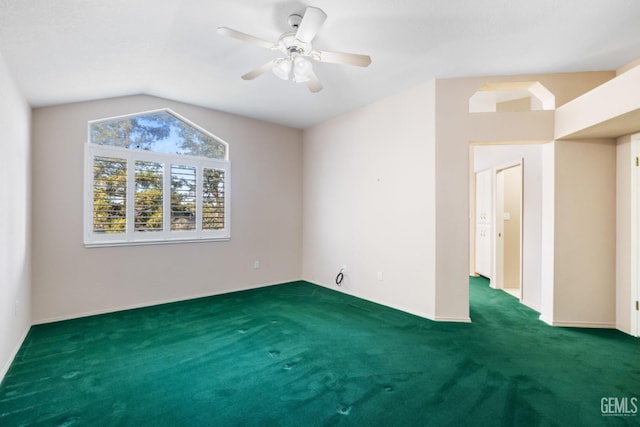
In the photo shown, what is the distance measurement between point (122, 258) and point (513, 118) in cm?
525

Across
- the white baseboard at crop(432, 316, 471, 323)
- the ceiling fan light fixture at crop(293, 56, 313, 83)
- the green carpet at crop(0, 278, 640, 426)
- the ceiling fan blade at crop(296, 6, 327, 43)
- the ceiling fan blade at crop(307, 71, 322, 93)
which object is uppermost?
the ceiling fan blade at crop(296, 6, 327, 43)

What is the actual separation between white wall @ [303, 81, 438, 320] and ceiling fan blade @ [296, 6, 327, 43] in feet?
6.72

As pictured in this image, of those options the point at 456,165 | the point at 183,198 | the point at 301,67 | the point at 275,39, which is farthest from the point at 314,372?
the point at 183,198

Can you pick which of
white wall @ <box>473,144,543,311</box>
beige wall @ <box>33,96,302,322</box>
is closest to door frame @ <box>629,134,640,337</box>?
white wall @ <box>473,144,543,311</box>

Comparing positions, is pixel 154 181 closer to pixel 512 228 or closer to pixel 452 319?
pixel 452 319

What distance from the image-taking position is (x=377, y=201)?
174 inches

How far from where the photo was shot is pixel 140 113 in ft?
13.8

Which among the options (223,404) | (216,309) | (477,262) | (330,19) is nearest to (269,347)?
(223,404)

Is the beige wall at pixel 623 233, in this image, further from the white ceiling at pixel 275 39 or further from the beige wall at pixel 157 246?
the beige wall at pixel 157 246

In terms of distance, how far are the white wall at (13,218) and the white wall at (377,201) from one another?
390cm

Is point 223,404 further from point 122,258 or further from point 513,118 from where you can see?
point 513,118

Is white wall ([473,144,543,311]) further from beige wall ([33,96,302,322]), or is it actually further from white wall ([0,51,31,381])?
white wall ([0,51,31,381])

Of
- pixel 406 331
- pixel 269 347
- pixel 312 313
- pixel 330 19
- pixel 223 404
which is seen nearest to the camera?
pixel 223 404

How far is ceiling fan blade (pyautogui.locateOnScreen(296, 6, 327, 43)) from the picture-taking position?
6.36ft
